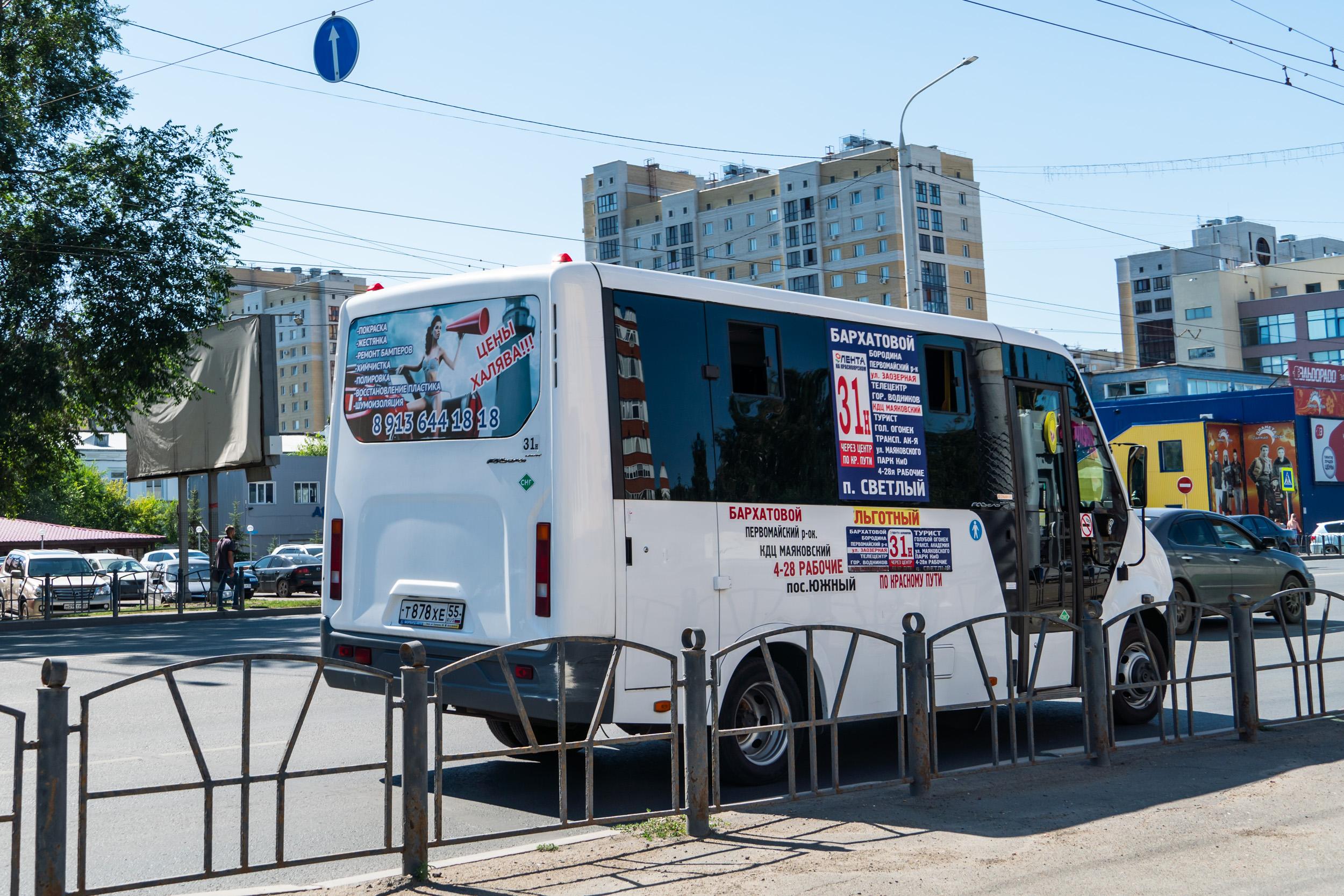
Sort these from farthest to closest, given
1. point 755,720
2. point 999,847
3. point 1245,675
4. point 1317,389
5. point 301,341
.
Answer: point 301,341 → point 1317,389 → point 1245,675 → point 755,720 → point 999,847

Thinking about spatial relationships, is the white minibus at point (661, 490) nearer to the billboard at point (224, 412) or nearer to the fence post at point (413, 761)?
the fence post at point (413, 761)

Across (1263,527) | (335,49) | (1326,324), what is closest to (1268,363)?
(1326,324)

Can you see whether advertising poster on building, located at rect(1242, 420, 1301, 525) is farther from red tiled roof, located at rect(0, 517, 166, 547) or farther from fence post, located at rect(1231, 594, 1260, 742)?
fence post, located at rect(1231, 594, 1260, 742)

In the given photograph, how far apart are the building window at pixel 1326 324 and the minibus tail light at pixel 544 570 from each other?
105 m

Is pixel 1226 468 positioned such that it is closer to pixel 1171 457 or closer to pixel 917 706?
pixel 1171 457

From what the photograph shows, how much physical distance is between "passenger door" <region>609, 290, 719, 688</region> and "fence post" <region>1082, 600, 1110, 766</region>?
7.56 feet

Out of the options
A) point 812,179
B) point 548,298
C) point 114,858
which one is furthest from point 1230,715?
point 812,179

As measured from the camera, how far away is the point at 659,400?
7.62m

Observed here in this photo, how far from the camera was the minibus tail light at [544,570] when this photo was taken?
279 inches

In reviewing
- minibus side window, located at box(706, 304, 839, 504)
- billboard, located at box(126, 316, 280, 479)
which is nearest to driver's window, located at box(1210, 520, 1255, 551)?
minibus side window, located at box(706, 304, 839, 504)

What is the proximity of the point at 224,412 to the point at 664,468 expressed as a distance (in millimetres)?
25996

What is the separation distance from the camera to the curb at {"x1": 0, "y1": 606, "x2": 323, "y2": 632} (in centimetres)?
2636

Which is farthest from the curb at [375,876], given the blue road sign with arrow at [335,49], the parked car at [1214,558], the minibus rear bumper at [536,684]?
the parked car at [1214,558]

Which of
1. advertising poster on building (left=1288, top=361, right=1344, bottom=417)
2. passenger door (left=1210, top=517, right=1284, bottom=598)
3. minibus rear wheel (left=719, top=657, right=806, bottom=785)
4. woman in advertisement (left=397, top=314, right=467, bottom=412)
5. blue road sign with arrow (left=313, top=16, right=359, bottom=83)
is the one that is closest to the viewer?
minibus rear wheel (left=719, top=657, right=806, bottom=785)
